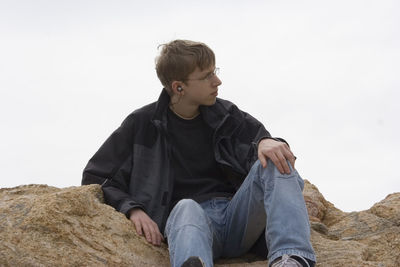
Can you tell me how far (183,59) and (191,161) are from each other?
92 centimetres

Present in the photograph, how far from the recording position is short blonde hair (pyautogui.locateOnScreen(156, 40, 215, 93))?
497 centimetres

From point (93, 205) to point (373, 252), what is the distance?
94.5 inches

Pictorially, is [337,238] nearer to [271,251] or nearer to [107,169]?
[271,251]

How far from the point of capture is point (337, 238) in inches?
215

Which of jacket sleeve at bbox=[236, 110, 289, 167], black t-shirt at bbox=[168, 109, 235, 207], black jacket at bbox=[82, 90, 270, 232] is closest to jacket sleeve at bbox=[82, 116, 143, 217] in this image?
black jacket at bbox=[82, 90, 270, 232]

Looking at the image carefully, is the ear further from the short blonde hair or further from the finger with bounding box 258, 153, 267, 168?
the finger with bounding box 258, 153, 267, 168

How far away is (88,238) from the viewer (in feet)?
13.3

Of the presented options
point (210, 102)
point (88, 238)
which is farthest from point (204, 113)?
point (88, 238)

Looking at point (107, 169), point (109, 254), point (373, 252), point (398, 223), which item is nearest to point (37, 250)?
point (109, 254)

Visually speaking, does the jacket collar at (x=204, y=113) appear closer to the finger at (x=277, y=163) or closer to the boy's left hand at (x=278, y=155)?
the boy's left hand at (x=278, y=155)

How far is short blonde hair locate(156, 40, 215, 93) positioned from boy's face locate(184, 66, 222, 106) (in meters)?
0.04

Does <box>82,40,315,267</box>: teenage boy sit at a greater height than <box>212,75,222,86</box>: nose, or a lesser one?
lesser

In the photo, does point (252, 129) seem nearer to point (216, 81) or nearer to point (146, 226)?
point (216, 81)

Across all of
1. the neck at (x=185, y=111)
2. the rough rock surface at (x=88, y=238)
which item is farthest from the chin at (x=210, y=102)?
the rough rock surface at (x=88, y=238)
